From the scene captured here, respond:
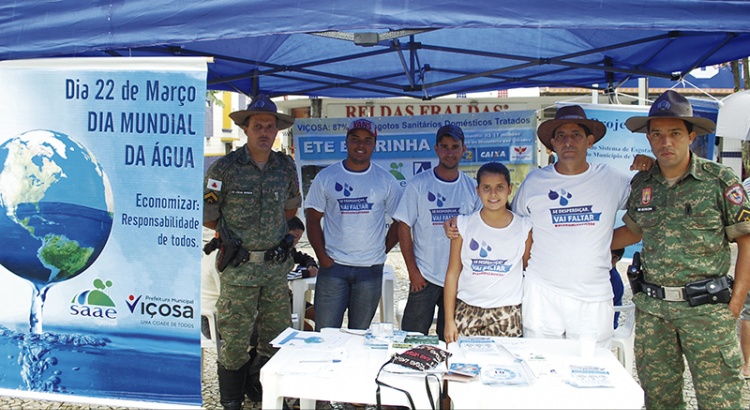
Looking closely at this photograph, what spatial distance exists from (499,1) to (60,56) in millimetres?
2008

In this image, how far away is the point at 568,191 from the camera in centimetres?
282

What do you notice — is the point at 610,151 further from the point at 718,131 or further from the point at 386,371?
the point at 386,371

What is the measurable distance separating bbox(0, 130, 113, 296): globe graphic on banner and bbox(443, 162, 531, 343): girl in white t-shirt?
1679 millimetres

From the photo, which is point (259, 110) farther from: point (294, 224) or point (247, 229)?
point (294, 224)

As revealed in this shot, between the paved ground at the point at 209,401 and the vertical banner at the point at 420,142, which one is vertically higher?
the vertical banner at the point at 420,142

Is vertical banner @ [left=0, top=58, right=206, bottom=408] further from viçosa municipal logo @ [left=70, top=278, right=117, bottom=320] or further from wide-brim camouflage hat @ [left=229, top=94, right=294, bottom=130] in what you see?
wide-brim camouflage hat @ [left=229, top=94, right=294, bottom=130]

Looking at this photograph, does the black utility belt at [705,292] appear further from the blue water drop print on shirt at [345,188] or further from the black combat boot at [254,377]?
the black combat boot at [254,377]

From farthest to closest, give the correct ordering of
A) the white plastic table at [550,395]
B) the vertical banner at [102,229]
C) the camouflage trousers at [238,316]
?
the camouflage trousers at [238,316] → the vertical banner at [102,229] → the white plastic table at [550,395]

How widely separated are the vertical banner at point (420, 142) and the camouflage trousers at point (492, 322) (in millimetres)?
2805

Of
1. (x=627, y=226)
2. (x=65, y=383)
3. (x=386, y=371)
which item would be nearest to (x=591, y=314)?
(x=627, y=226)

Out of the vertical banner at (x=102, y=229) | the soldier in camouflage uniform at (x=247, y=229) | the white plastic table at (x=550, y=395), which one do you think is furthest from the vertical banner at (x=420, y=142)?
the white plastic table at (x=550, y=395)

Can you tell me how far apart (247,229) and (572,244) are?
1.86 metres

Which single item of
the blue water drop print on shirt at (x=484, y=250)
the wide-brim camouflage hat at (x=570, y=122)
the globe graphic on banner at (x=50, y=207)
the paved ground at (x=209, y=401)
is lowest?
the paved ground at (x=209, y=401)

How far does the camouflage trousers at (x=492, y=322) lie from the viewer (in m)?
2.79
